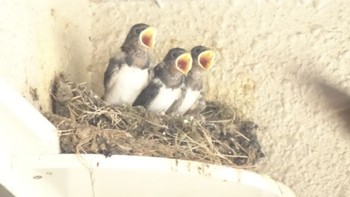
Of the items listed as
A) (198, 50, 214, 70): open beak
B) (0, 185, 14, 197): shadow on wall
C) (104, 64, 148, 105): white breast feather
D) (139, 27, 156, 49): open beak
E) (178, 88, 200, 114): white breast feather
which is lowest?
(0, 185, 14, 197): shadow on wall

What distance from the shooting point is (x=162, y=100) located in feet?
5.58

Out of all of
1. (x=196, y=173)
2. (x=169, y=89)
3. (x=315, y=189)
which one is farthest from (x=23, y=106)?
(x=315, y=189)

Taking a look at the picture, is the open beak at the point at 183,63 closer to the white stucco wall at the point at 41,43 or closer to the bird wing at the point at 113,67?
the bird wing at the point at 113,67

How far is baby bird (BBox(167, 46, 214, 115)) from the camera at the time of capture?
1742mm

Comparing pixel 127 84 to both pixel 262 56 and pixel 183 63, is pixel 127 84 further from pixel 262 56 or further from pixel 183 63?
pixel 262 56

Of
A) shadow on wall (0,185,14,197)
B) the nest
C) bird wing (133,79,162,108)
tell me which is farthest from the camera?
bird wing (133,79,162,108)

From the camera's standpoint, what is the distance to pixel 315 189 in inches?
67.0

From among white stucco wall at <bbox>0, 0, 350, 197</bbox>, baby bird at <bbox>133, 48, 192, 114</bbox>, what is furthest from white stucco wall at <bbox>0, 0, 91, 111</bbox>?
baby bird at <bbox>133, 48, 192, 114</bbox>

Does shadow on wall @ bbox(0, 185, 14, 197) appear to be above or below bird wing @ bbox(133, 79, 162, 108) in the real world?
below

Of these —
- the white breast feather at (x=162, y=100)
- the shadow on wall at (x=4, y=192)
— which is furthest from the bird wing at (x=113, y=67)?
the shadow on wall at (x=4, y=192)

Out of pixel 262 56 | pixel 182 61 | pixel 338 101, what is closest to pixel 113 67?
pixel 182 61

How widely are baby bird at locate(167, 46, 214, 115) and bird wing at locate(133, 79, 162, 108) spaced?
6 cm

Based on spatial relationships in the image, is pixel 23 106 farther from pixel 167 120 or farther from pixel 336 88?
pixel 336 88

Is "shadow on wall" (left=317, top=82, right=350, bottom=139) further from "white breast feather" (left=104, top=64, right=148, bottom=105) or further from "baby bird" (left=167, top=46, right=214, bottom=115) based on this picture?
"white breast feather" (left=104, top=64, right=148, bottom=105)
